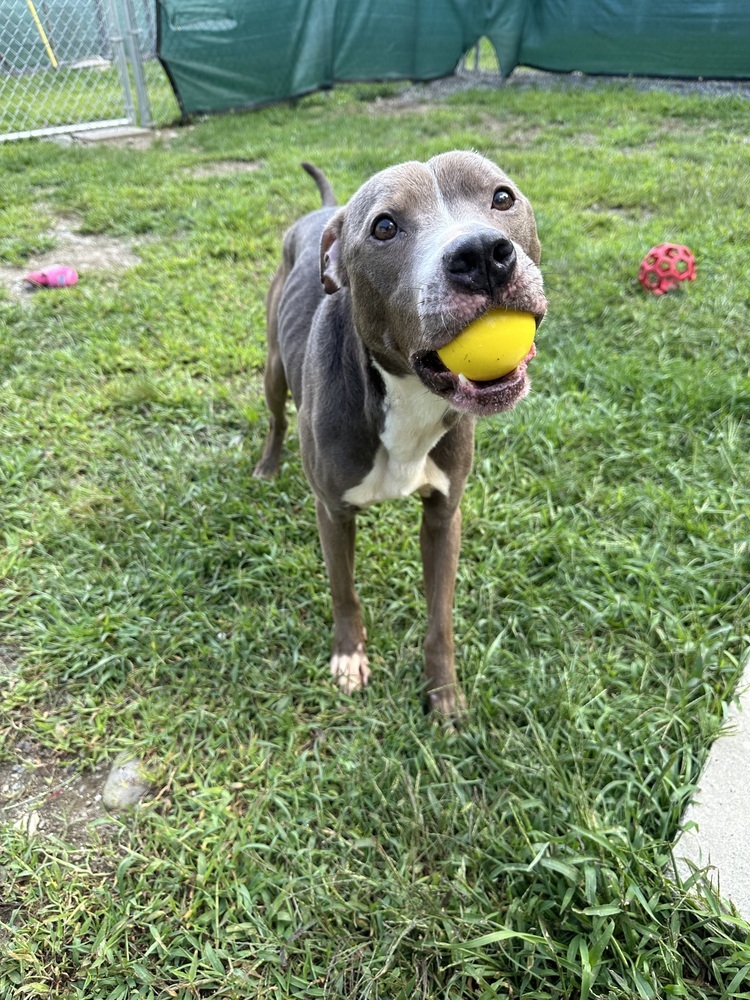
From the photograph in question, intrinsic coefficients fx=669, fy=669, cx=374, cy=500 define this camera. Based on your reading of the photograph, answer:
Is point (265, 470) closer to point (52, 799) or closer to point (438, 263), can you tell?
point (52, 799)

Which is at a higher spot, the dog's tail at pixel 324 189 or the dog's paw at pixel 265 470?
the dog's tail at pixel 324 189

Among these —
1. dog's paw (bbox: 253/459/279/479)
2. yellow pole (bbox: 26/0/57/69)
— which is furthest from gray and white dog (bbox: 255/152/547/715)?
yellow pole (bbox: 26/0/57/69)

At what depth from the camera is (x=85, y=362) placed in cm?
438

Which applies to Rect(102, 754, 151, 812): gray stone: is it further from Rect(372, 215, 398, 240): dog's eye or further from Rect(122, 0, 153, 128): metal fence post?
Rect(122, 0, 153, 128): metal fence post

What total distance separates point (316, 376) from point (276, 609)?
1057 millimetres

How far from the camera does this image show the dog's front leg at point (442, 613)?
7.98 ft

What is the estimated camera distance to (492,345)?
1636 mm

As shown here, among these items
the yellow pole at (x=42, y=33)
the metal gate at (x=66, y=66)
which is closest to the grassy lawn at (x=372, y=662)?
the metal gate at (x=66, y=66)

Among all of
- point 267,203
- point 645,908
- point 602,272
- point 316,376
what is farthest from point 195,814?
point 267,203

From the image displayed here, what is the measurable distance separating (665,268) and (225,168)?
18.0 feet

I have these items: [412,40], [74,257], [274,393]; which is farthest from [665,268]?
[412,40]

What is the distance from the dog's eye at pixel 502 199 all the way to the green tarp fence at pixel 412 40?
910 centimetres

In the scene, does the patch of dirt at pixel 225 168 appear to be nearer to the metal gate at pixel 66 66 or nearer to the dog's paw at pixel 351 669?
the metal gate at pixel 66 66

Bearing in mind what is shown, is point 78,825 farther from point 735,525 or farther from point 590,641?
point 735,525
